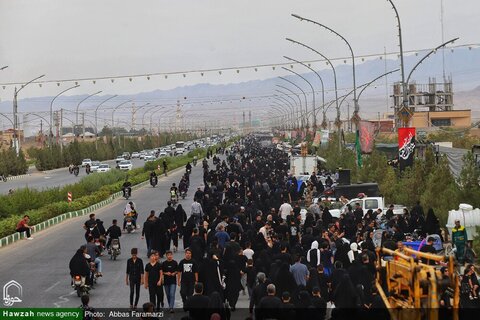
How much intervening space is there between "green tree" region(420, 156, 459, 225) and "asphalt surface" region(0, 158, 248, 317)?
7.74 meters

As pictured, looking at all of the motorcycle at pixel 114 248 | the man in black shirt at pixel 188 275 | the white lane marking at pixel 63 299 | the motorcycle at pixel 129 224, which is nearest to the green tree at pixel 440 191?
the motorcycle at pixel 114 248

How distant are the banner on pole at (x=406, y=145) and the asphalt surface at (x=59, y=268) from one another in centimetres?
937

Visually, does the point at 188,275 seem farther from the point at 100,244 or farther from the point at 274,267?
the point at 100,244

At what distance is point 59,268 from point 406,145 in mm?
14549

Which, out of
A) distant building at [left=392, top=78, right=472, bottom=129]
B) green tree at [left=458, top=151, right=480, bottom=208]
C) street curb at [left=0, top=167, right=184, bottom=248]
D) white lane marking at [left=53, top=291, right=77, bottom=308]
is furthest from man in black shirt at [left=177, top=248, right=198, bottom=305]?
distant building at [left=392, top=78, right=472, bottom=129]

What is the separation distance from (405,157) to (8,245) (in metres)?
14.1

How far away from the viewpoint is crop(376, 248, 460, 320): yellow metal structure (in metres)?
9.27

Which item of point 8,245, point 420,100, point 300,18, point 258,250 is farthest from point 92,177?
point 420,100

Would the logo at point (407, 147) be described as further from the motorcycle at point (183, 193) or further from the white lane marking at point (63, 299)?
the motorcycle at point (183, 193)

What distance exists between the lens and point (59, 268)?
2386 cm

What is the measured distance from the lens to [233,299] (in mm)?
16891

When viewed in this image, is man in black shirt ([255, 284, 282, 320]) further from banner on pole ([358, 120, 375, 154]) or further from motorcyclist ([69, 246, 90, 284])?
banner on pole ([358, 120, 375, 154])

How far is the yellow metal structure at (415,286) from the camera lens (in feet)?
30.4

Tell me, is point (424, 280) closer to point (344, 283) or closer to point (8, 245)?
point (344, 283)
